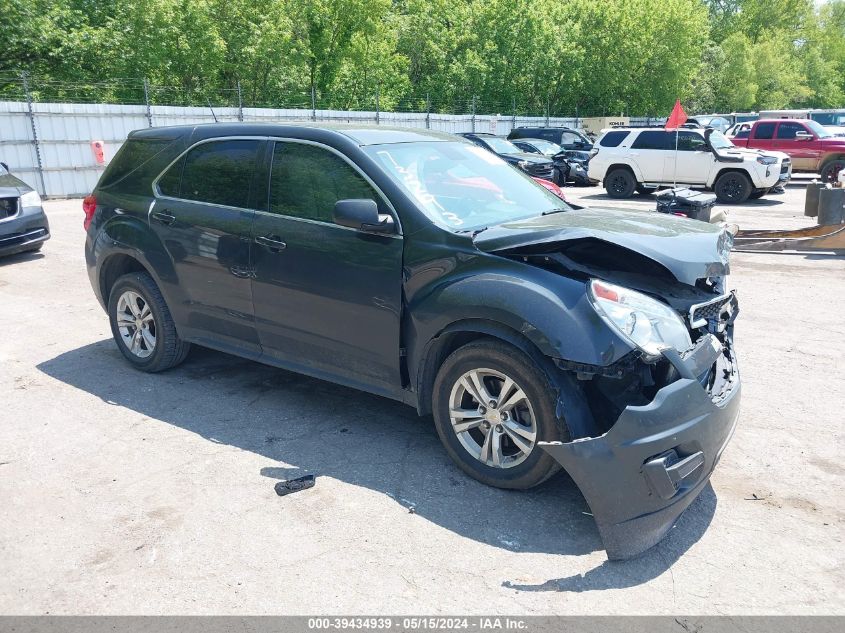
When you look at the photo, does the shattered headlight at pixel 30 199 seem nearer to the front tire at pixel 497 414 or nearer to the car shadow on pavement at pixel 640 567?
the front tire at pixel 497 414

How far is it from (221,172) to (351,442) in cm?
211

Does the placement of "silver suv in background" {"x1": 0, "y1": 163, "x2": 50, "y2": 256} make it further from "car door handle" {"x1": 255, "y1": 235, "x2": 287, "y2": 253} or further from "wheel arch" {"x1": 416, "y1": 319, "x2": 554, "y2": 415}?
"wheel arch" {"x1": 416, "y1": 319, "x2": 554, "y2": 415}

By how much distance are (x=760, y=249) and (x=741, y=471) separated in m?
7.95

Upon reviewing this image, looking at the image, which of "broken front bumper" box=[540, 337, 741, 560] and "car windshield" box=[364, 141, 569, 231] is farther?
"car windshield" box=[364, 141, 569, 231]

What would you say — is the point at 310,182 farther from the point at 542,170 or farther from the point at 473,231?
the point at 542,170

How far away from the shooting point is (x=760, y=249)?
1112cm

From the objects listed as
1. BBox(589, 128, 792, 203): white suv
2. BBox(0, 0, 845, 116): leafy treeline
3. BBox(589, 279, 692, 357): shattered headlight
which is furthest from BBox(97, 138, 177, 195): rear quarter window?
BBox(0, 0, 845, 116): leafy treeline

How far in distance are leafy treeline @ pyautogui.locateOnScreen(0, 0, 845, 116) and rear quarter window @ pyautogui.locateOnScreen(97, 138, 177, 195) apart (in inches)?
697

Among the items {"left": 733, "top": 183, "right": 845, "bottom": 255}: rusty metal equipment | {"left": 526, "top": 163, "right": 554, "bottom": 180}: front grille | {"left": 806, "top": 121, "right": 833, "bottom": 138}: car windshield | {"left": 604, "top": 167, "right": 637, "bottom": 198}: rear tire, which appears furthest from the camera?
{"left": 806, "top": 121, "right": 833, "bottom": 138}: car windshield

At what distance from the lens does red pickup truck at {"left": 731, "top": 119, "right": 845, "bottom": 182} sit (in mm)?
21422

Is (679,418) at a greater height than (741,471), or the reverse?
(679,418)

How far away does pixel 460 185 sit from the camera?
181 inches
